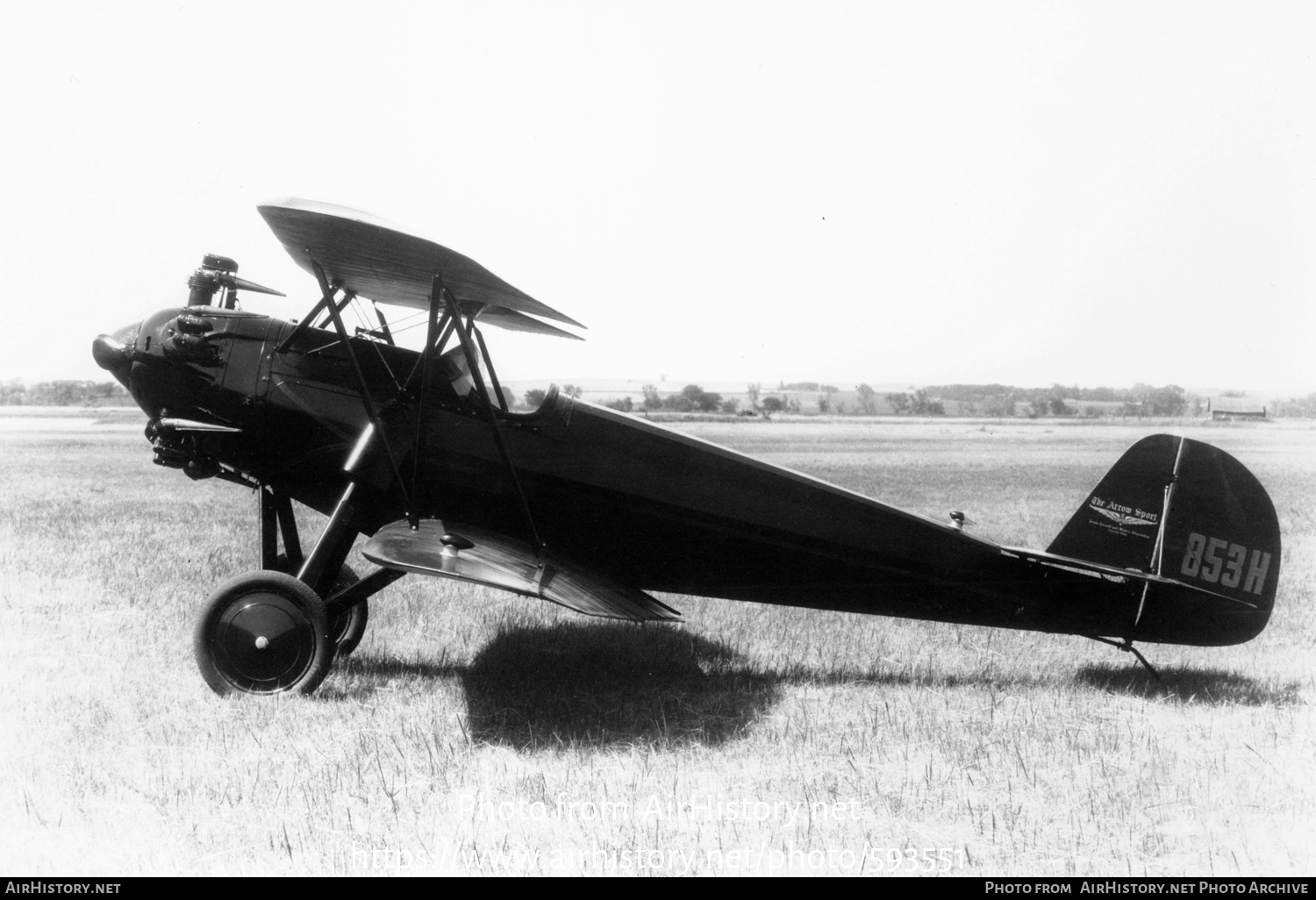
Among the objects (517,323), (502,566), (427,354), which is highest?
(517,323)

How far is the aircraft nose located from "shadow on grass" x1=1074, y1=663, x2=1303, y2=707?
21.4 feet

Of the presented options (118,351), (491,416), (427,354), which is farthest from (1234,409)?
(118,351)

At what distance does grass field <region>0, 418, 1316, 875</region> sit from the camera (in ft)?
12.9

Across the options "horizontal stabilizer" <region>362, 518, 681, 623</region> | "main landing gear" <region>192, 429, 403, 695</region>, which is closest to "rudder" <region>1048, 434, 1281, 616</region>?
"horizontal stabilizer" <region>362, 518, 681, 623</region>

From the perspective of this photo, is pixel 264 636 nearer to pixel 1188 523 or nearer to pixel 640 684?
pixel 640 684

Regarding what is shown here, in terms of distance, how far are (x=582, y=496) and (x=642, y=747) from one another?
1568 mm

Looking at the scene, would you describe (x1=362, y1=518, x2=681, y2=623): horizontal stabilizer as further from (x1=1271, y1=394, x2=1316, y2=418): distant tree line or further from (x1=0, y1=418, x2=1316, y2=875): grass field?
(x1=1271, y1=394, x2=1316, y2=418): distant tree line

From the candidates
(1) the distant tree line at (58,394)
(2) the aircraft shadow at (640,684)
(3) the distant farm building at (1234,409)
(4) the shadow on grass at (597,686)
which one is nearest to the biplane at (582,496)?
(2) the aircraft shadow at (640,684)

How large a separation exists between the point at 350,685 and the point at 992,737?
13.0 feet

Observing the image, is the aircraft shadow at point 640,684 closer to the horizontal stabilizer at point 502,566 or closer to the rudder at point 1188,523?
the horizontal stabilizer at point 502,566

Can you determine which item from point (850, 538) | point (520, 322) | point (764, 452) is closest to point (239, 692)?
point (520, 322)

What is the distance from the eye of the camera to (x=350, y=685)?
5.99 metres

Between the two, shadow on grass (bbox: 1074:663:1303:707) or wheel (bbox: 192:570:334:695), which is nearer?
wheel (bbox: 192:570:334:695)

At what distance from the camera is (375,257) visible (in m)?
5.22
